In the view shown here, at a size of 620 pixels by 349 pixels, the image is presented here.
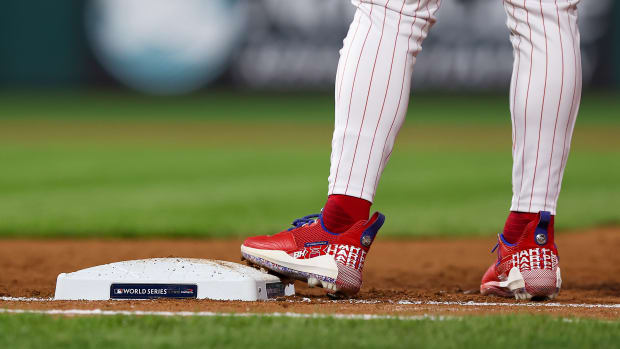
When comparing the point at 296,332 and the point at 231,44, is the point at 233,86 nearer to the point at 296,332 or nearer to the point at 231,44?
the point at 231,44

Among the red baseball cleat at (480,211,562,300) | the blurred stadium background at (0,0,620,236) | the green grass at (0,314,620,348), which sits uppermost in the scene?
the blurred stadium background at (0,0,620,236)

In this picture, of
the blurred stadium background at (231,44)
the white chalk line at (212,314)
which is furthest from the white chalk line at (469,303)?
the blurred stadium background at (231,44)

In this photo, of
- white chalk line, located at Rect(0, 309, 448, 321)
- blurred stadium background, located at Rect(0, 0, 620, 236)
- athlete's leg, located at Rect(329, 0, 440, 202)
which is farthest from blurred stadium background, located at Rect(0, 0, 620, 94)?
white chalk line, located at Rect(0, 309, 448, 321)

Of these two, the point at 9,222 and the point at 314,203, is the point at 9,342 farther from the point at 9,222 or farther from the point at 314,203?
the point at 314,203

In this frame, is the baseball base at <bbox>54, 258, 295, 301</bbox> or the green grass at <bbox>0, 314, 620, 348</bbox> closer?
the green grass at <bbox>0, 314, 620, 348</bbox>

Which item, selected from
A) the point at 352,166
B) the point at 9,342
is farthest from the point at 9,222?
the point at 9,342

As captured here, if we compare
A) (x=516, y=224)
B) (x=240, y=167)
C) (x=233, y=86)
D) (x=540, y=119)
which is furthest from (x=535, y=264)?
(x=233, y=86)

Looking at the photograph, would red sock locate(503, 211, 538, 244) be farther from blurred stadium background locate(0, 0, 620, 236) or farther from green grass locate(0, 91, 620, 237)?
blurred stadium background locate(0, 0, 620, 236)
